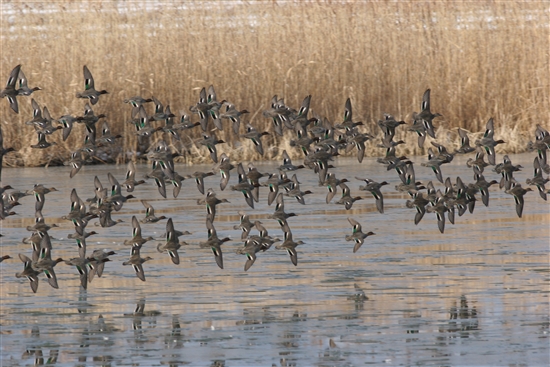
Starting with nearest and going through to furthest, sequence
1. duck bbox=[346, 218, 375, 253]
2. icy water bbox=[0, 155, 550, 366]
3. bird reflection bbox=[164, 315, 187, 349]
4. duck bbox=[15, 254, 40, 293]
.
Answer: icy water bbox=[0, 155, 550, 366] → bird reflection bbox=[164, 315, 187, 349] → duck bbox=[15, 254, 40, 293] → duck bbox=[346, 218, 375, 253]

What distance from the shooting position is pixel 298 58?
18.7 metres

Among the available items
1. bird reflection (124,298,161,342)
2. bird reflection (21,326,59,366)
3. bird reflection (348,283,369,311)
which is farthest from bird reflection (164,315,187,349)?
bird reflection (348,283,369,311)

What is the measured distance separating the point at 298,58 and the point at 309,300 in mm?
10890

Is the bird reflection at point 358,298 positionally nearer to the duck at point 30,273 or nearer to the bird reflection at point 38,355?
the bird reflection at point 38,355

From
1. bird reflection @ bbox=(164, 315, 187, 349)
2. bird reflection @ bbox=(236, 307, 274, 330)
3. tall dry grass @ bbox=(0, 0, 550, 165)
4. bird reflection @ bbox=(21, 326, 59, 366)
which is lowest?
bird reflection @ bbox=(21, 326, 59, 366)

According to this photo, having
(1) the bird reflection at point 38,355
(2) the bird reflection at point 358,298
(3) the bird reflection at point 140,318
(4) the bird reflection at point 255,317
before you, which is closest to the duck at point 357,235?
(2) the bird reflection at point 358,298

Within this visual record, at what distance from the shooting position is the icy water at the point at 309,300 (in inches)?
263

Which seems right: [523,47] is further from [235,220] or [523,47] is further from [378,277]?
[378,277]

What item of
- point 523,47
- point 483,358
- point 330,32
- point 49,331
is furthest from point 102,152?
point 483,358

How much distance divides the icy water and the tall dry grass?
5.60 metres

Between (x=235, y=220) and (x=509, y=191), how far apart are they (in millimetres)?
3735

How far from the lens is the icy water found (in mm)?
6676

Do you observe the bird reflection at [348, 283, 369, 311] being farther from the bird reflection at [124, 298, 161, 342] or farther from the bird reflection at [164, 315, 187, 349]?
the bird reflection at [124, 298, 161, 342]

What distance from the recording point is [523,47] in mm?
19094
